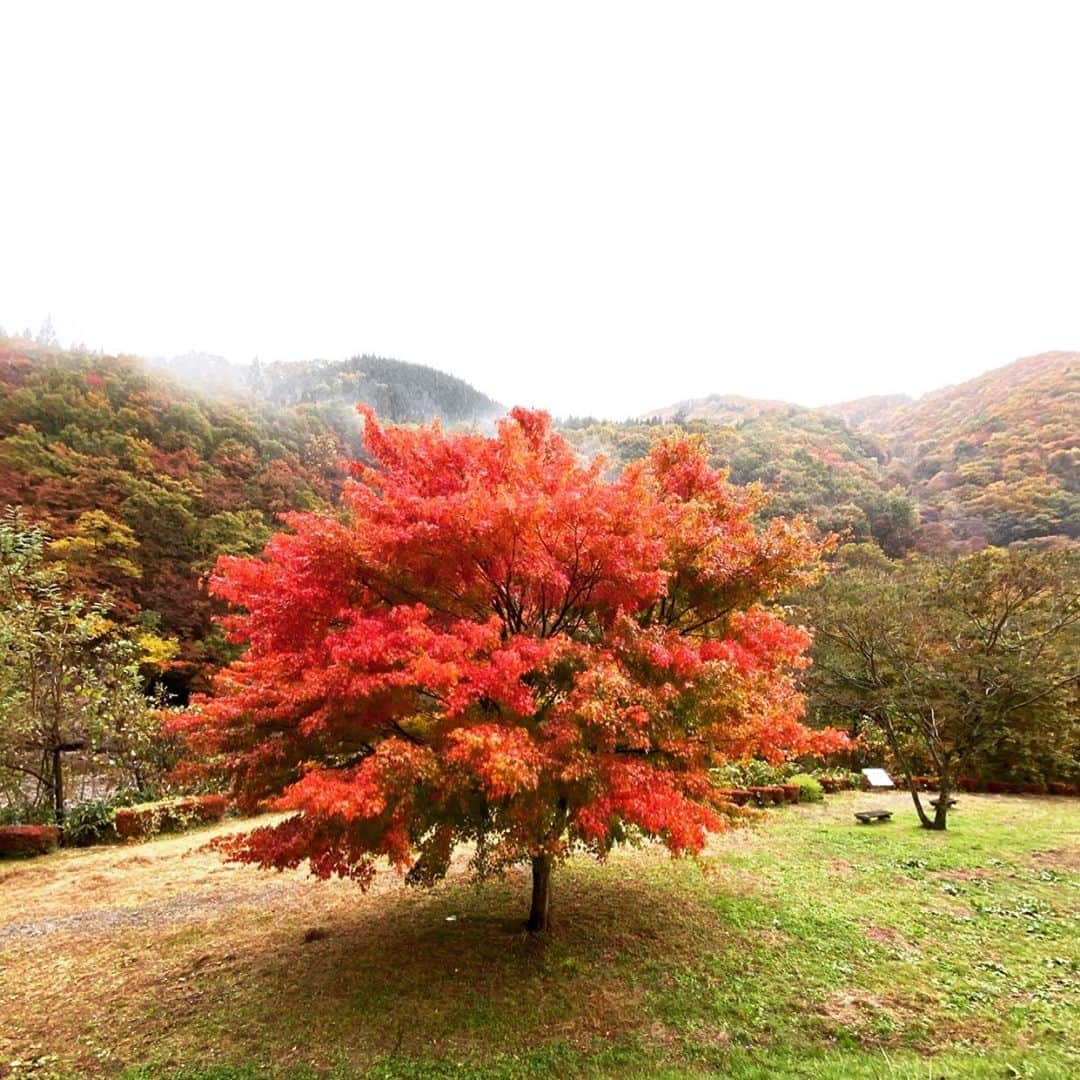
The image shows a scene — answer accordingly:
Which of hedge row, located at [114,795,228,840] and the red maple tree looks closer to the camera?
the red maple tree

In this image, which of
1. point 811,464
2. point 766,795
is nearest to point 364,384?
point 811,464

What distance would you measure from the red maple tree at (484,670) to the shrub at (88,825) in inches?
450

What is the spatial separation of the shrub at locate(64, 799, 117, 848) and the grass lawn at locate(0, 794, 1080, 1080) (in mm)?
3389

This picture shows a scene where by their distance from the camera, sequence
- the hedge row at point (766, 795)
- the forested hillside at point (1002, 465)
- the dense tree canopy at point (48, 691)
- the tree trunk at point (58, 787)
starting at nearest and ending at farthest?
1. the dense tree canopy at point (48, 691)
2. the tree trunk at point (58, 787)
3. the hedge row at point (766, 795)
4. the forested hillside at point (1002, 465)

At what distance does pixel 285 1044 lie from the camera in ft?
17.8

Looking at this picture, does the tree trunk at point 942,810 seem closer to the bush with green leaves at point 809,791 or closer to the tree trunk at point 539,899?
the bush with green leaves at point 809,791

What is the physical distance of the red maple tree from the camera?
16.5 feet

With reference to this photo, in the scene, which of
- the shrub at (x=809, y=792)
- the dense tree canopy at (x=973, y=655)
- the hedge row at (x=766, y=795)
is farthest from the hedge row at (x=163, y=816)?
the dense tree canopy at (x=973, y=655)

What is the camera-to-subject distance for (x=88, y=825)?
13.8m

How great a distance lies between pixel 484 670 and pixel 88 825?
14.7m

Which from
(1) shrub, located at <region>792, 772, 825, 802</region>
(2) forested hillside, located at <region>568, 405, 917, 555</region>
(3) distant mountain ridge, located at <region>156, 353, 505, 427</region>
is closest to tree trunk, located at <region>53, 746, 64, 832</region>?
(1) shrub, located at <region>792, 772, 825, 802</region>

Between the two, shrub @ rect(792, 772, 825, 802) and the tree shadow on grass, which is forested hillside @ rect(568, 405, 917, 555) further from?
the tree shadow on grass

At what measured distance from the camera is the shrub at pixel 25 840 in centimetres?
1243

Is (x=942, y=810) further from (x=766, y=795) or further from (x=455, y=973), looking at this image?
(x=455, y=973)
